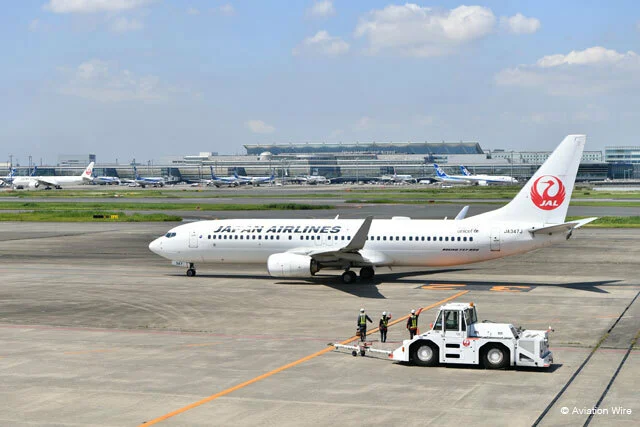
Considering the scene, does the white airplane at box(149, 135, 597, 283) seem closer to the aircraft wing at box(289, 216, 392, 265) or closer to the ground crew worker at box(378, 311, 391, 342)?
the aircraft wing at box(289, 216, 392, 265)

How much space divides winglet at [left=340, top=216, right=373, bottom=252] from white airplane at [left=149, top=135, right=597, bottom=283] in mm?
61

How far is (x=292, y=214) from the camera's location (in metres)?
112

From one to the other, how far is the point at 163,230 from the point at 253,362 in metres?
63.2

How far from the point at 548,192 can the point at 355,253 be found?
40.8ft

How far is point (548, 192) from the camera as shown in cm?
5009

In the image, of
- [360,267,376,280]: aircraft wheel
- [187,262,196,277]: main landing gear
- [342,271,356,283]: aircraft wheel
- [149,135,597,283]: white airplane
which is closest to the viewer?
[149,135,597,283]: white airplane

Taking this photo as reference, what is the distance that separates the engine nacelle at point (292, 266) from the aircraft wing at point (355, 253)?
2.33 ft

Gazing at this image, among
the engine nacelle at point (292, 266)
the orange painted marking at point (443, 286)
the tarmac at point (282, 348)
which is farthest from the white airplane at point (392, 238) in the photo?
the tarmac at point (282, 348)

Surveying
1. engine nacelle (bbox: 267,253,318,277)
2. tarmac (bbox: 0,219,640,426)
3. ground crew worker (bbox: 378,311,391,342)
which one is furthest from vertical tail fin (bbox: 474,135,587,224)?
ground crew worker (bbox: 378,311,391,342)

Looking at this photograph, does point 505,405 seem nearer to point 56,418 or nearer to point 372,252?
point 56,418

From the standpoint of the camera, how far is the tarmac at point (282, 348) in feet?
77.8

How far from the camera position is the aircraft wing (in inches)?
1928

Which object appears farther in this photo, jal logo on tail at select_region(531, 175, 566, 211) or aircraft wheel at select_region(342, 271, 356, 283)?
aircraft wheel at select_region(342, 271, 356, 283)

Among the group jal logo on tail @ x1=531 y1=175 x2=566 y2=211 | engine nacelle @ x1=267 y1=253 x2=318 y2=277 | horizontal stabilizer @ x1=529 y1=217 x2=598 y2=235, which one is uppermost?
jal logo on tail @ x1=531 y1=175 x2=566 y2=211
